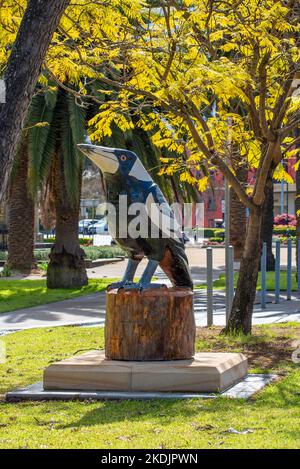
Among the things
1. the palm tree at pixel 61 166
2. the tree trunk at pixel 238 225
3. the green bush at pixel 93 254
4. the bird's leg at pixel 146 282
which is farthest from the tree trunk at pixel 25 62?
the green bush at pixel 93 254

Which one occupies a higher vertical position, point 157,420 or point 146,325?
point 146,325

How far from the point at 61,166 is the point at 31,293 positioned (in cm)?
303

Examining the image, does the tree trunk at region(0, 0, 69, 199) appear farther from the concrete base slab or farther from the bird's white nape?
the concrete base slab

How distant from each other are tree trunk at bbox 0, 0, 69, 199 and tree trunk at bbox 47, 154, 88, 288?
14.6 meters

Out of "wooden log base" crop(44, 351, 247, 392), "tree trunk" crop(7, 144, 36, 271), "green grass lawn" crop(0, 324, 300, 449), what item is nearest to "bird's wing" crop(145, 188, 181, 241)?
"wooden log base" crop(44, 351, 247, 392)

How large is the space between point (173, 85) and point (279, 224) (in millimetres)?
53400

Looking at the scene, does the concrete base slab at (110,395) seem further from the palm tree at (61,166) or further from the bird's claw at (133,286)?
the palm tree at (61,166)

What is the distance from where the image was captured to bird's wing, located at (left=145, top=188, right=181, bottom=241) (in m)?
8.91

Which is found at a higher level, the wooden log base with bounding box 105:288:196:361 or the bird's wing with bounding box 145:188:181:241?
the bird's wing with bounding box 145:188:181:241

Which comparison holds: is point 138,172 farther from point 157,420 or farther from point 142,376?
point 157,420

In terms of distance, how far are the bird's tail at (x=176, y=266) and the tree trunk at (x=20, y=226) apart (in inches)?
576

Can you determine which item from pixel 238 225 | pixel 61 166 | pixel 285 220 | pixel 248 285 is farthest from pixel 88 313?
pixel 285 220

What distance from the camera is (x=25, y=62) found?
21.6 ft
